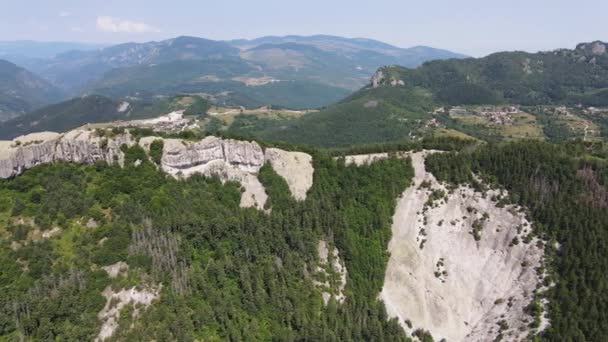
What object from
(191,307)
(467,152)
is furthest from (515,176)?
(191,307)

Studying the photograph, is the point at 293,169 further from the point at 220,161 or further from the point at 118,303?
the point at 118,303

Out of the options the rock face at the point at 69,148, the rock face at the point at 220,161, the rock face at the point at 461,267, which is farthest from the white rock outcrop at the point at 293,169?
the rock face at the point at 69,148

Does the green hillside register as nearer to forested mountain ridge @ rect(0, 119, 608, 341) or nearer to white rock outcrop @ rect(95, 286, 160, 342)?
forested mountain ridge @ rect(0, 119, 608, 341)

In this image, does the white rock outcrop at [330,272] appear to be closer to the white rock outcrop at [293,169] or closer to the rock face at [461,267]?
the rock face at [461,267]

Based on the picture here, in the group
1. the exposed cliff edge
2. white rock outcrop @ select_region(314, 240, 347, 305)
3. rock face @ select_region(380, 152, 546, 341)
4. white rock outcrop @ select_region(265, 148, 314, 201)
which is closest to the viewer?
rock face @ select_region(380, 152, 546, 341)

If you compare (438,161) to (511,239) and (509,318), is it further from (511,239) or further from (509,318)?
(509,318)

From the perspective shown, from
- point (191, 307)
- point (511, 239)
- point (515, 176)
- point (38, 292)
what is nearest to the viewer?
point (38, 292)

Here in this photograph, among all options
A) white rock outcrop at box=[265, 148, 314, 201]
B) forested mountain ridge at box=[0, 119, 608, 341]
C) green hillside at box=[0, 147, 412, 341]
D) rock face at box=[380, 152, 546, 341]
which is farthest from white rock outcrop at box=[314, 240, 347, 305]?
white rock outcrop at box=[265, 148, 314, 201]
